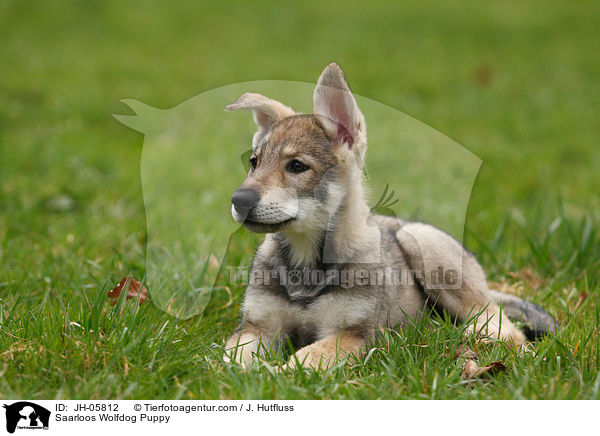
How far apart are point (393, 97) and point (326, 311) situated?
5485mm

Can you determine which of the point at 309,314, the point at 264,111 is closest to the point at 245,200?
the point at 264,111

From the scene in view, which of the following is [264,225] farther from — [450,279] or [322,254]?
[450,279]

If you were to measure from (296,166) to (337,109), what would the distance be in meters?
0.35

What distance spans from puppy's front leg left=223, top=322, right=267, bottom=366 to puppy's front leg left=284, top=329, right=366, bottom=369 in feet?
0.77

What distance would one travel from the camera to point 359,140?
3395 mm

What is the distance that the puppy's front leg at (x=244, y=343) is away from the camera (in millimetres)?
3258

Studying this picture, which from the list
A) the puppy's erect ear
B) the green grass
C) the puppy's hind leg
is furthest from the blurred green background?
the puppy's erect ear

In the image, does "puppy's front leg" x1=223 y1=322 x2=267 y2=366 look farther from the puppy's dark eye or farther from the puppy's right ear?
the puppy's right ear

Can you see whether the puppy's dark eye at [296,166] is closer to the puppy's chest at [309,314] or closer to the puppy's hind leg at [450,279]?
the puppy's chest at [309,314]

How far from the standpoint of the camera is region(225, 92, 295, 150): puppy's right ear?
3.40m

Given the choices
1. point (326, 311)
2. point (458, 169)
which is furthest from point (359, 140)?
point (458, 169)

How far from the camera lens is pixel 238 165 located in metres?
6.28
